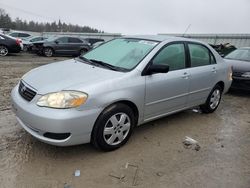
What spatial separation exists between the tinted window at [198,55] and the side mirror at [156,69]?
1.16 m

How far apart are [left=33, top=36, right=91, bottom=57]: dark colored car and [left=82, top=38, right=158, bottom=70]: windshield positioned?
13.0 metres

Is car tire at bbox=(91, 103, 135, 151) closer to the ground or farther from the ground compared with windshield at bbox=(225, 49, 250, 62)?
closer to the ground

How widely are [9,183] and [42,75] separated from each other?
148 cm

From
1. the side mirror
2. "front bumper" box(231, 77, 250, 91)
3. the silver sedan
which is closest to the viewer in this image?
the silver sedan

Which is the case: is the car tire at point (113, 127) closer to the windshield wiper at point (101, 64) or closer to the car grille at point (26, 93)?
the windshield wiper at point (101, 64)

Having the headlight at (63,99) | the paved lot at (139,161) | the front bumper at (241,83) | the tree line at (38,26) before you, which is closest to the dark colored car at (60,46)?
the front bumper at (241,83)

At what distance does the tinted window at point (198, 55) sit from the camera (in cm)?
475

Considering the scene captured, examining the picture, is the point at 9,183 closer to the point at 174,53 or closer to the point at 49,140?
the point at 49,140

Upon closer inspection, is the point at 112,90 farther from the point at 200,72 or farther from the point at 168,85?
the point at 200,72

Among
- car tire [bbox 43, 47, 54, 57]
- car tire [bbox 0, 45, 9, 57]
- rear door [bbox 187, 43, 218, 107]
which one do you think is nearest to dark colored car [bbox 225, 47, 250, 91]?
rear door [bbox 187, 43, 218, 107]

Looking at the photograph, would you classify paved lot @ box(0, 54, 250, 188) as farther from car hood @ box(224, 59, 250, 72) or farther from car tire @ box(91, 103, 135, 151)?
car hood @ box(224, 59, 250, 72)

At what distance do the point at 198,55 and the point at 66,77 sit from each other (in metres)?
2.68

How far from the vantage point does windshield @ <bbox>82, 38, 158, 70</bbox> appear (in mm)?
3893

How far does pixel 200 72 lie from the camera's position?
4812 mm
